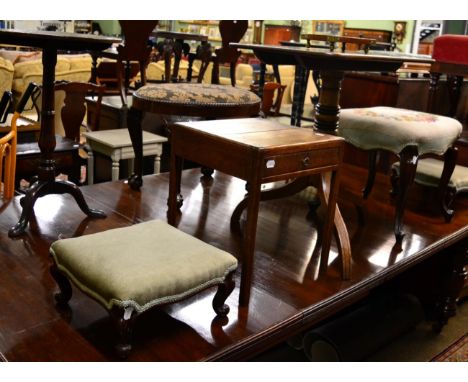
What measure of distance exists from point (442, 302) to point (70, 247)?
1.98 meters

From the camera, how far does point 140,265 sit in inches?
54.5

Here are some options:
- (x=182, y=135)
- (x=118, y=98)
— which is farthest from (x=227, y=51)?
(x=182, y=135)

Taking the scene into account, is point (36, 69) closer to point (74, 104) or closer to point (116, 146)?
point (74, 104)

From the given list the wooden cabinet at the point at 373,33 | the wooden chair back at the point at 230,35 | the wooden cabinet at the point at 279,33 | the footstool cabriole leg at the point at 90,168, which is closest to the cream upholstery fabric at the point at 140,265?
the footstool cabriole leg at the point at 90,168

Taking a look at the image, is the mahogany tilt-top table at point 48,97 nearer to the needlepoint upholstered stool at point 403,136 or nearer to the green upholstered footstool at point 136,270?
the green upholstered footstool at point 136,270

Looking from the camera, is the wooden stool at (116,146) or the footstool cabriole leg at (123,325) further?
the wooden stool at (116,146)

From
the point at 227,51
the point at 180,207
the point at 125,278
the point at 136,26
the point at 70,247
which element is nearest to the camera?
the point at 125,278

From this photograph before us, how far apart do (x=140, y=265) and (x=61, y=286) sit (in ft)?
0.99

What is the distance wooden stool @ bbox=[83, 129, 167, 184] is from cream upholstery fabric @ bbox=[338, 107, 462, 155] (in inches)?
63.1

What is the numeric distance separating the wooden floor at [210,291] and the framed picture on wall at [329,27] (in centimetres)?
816

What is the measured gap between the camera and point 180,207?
2508 millimetres

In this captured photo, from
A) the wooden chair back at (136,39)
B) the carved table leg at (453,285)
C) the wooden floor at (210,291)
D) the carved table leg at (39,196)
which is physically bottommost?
the carved table leg at (453,285)

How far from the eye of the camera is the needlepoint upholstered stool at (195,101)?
2.33m
